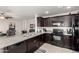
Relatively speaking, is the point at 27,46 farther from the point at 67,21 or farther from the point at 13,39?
the point at 67,21

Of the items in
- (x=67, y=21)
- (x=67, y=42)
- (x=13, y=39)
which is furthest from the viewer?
(x=67, y=21)

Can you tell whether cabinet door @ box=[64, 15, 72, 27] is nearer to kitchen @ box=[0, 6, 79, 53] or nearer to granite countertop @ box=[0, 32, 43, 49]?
kitchen @ box=[0, 6, 79, 53]

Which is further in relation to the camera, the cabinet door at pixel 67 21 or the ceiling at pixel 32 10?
the cabinet door at pixel 67 21

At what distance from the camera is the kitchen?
137 cm

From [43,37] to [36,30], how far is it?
20 cm

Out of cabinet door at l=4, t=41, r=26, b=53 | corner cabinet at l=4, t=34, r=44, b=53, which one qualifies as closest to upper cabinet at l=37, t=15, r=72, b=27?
corner cabinet at l=4, t=34, r=44, b=53

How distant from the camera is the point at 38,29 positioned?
1524mm

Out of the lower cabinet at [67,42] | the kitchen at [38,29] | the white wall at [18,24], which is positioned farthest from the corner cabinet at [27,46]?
the lower cabinet at [67,42]

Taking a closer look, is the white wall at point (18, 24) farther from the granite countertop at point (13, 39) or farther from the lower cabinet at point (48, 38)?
the lower cabinet at point (48, 38)

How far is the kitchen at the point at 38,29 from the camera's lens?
4.50 ft

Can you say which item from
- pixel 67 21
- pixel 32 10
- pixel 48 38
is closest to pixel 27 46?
pixel 48 38

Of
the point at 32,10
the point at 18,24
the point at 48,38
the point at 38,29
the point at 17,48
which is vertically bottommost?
the point at 17,48
